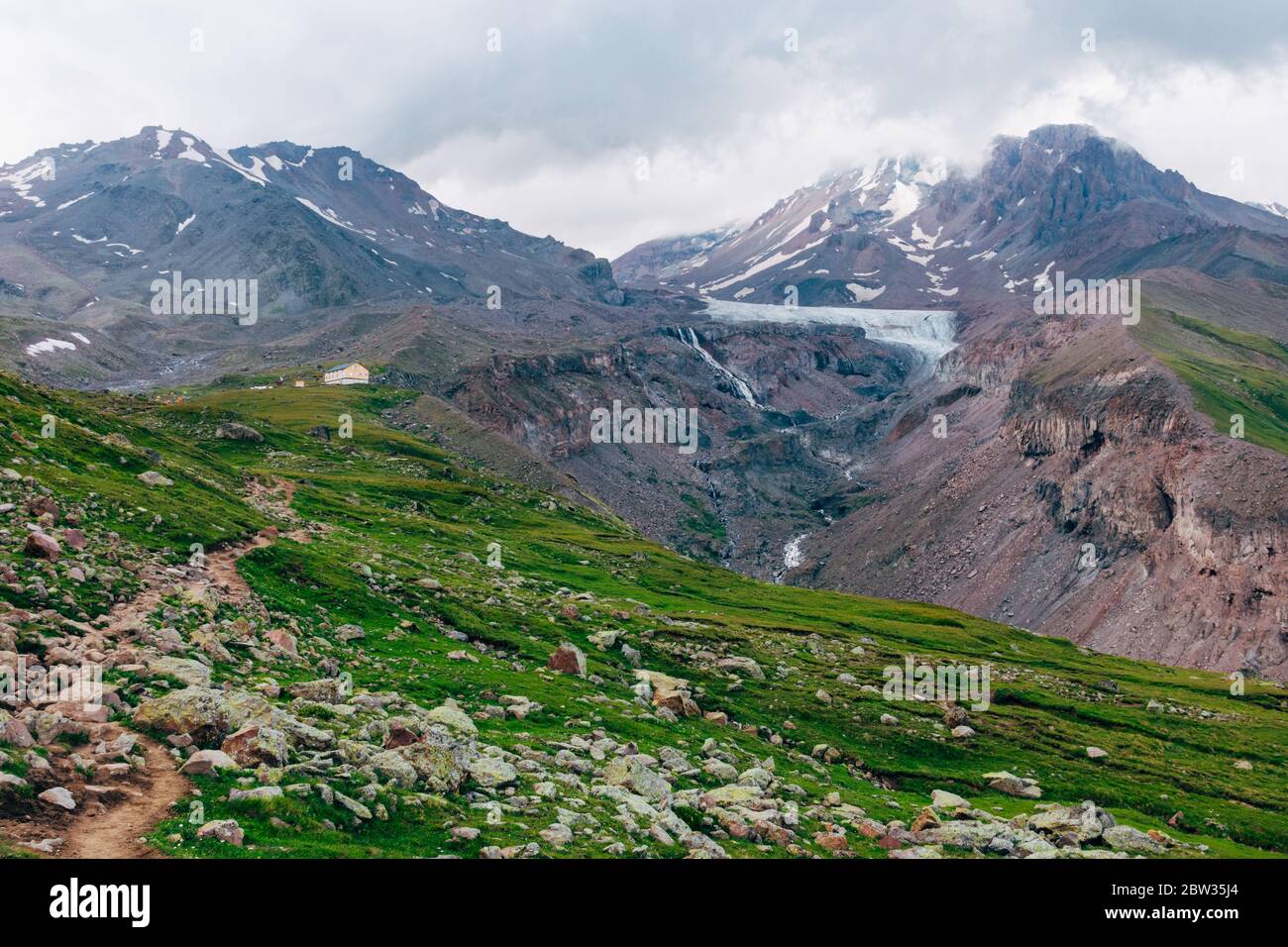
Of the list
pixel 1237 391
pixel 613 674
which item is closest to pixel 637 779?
pixel 613 674

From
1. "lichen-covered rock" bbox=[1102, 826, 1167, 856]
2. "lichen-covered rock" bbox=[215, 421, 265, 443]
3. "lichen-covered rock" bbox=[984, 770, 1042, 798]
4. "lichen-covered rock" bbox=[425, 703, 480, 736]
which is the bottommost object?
"lichen-covered rock" bbox=[984, 770, 1042, 798]

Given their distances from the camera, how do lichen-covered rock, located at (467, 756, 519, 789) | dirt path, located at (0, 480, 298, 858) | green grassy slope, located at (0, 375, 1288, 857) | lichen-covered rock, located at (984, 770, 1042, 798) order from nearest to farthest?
dirt path, located at (0, 480, 298, 858), lichen-covered rock, located at (467, 756, 519, 789), green grassy slope, located at (0, 375, 1288, 857), lichen-covered rock, located at (984, 770, 1042, 798)

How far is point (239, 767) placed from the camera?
71.8 feet

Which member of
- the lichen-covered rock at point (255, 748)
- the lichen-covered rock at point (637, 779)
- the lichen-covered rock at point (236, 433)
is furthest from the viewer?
the lichen-covered rock at point (236, 433)

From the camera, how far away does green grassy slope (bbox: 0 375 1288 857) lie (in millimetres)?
32812

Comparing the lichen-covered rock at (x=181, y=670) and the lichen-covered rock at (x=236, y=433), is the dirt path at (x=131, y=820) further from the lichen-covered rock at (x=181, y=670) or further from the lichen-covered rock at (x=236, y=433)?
the lichen-covered rock at (x=236, y=433)

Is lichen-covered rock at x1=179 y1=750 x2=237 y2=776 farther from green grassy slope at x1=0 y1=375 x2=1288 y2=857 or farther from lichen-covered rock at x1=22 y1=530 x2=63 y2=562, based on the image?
lichen-covered rock at x1=22 y1=530 x2=63 y2=562

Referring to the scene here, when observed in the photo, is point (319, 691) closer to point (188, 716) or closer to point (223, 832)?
point (188, 716)

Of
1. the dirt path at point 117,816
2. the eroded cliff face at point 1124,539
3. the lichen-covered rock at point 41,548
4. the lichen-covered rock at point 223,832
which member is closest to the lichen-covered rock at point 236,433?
the lichen-covered rock at point 41,548

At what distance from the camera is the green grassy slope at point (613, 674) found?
32812 mm

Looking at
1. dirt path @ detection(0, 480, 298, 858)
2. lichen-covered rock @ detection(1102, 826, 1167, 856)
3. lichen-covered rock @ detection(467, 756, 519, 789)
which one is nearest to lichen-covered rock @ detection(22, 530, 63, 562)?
dirt path @ detection(0, 480, 298, 858)

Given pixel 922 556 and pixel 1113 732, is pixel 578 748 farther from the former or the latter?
pixel 922 556
